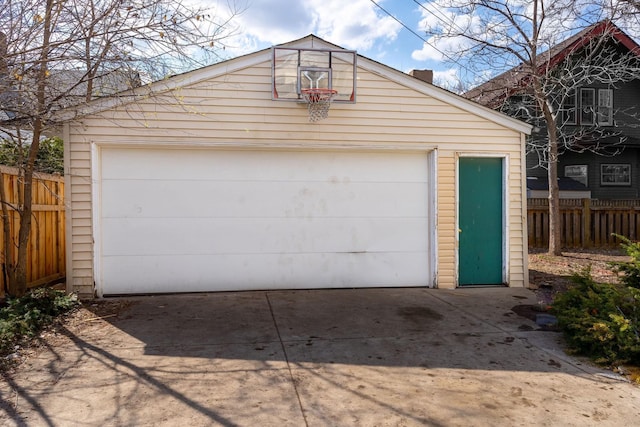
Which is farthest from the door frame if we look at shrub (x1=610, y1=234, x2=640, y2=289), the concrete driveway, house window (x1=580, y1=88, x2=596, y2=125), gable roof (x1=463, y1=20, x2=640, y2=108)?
house window (x1=580, y1=88, x2=596, y2=125)

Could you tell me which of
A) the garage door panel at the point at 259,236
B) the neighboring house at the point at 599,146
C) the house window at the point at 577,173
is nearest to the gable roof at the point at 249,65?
the garage door panel at the point at 259,236

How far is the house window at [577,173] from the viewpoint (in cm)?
1686

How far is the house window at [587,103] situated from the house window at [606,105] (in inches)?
12.7

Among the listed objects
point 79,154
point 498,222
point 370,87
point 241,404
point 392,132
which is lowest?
point 241,404

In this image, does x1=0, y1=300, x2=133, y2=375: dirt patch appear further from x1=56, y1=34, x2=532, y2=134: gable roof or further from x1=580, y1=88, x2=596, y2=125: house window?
x1=580, y1=88, x2=596, y2=125: house window

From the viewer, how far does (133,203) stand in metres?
6.73

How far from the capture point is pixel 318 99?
6.84 metres

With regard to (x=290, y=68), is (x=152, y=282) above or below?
below

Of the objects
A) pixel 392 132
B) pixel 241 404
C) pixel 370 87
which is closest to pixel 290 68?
pixel 370 87

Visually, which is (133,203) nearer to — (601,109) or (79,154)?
(79,154)

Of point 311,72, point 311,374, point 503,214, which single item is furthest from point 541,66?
point 311,374

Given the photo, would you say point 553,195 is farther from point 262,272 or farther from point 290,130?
point 262,272

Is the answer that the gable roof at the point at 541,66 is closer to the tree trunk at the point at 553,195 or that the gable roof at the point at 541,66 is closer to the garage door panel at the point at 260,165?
the tree trunk at the point at 553,195

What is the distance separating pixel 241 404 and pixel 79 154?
473cm
